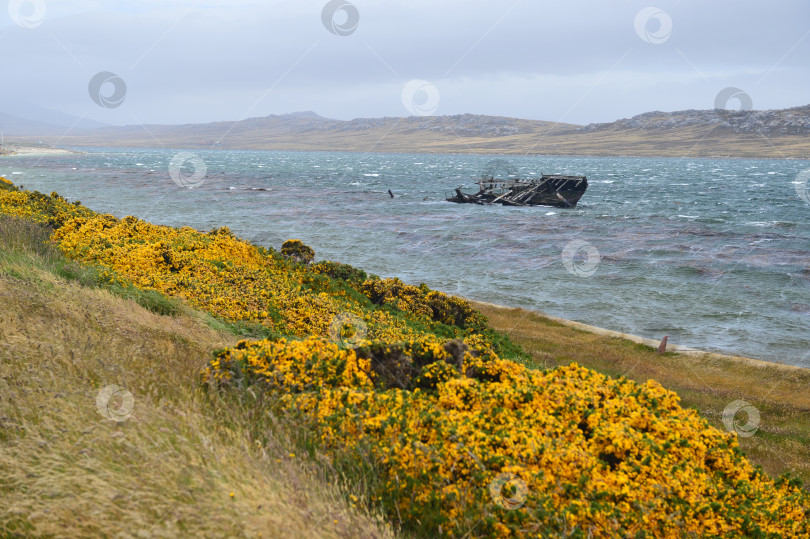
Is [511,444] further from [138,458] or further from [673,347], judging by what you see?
[673,347]

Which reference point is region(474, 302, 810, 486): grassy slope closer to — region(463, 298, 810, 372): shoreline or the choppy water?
region(463, 298, 810, 372): shoreline

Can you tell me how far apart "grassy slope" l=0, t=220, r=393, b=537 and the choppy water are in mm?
21270

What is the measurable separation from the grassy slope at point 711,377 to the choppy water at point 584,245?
Result: 2.91m

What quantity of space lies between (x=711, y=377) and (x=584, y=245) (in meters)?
25.4

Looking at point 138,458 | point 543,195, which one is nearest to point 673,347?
point 138,458

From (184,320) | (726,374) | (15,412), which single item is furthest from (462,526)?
(726,374)

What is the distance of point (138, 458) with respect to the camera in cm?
400

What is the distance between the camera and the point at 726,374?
59.6 feet

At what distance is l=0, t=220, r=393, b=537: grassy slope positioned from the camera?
351cm

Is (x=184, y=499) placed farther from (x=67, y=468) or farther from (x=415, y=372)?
(x=415, y=372)

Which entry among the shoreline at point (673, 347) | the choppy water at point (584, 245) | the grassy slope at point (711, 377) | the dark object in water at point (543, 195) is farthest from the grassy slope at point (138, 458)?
the dark object in water at point (543, 195)

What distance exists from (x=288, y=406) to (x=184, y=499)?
176cm

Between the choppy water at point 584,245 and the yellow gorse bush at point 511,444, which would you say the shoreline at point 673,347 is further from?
the yellow gorse bush at point 511,444

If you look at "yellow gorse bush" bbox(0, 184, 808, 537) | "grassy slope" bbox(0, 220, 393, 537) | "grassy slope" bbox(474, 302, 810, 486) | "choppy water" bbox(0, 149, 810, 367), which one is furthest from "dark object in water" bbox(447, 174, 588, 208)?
"grassy slope" bbox(0, 220, 393, 537)
